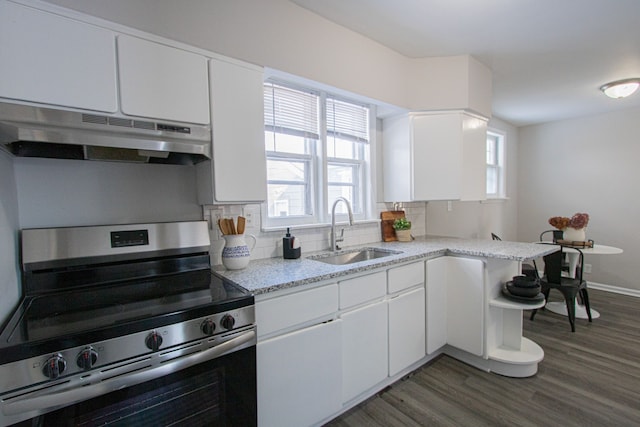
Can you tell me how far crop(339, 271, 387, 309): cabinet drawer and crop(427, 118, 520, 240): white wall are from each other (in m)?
1.67

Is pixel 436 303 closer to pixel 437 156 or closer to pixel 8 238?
pixel 437 156

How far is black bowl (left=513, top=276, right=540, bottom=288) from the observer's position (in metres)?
2.11

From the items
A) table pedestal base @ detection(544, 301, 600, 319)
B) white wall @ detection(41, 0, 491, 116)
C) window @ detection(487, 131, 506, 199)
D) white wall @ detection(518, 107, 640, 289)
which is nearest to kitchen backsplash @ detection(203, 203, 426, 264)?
white wall @ detection(41, 0, 491, 116)

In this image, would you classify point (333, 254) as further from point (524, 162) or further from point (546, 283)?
point (524, 162)

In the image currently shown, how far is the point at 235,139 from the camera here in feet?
5.29

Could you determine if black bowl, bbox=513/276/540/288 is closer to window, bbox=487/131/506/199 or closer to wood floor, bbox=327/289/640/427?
wood floor, bbox=327/289/640/427

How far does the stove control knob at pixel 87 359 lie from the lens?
86 cm

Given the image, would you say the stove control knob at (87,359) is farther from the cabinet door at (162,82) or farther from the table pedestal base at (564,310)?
the table pedestal base at (564,310)

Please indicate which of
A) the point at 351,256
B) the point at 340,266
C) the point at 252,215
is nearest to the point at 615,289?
the point at 351,256

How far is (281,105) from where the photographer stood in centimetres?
217

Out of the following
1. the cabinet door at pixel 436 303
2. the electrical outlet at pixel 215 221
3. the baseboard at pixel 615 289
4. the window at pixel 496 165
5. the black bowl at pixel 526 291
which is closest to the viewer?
the electrical outlet at pixel 215 221

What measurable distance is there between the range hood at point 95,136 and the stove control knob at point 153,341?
79 cm

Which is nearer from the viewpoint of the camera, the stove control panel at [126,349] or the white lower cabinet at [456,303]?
the stove control panel at [126,349]

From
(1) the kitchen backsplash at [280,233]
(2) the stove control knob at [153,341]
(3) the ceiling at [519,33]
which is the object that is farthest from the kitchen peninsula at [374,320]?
(3) the ceiling at [519,33]
